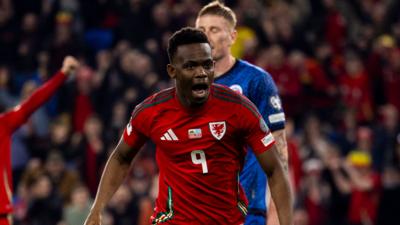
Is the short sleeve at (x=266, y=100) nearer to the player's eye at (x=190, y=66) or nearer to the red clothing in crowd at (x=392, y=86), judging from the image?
the player's eye at (x=190, y=66)

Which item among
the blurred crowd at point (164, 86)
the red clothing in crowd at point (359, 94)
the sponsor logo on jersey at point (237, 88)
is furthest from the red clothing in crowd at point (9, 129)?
the red clothing in crowd at point (359, 94)

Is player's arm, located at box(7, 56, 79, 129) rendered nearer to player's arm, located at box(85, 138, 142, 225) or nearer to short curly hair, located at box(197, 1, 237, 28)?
short curly hair, located at box(197, 1, 237, 28)

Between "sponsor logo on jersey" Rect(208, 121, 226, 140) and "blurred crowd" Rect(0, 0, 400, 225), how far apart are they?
25.1ft

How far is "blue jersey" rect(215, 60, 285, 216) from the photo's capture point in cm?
724

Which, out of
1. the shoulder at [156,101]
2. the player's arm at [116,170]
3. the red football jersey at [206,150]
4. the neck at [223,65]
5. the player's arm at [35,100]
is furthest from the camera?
the player's arm at [35,100]

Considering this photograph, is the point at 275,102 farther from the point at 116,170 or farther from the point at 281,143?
the point at 116,170

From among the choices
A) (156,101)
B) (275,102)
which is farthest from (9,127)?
(156,101)

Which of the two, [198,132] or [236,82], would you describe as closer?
[198,132]

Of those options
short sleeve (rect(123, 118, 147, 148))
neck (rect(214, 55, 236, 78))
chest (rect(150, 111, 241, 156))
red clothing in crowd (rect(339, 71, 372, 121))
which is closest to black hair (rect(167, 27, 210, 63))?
chest (rect(150, 111, 241, 156))

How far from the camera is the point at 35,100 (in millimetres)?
9109

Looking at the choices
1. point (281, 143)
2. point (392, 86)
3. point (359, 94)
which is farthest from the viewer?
point (392, 86)

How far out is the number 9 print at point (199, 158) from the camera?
613 centimetres

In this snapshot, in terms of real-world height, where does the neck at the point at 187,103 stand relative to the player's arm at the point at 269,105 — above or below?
above

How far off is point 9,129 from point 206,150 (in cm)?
330
